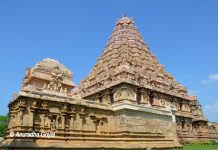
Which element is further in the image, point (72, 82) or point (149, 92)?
point (149, 92)

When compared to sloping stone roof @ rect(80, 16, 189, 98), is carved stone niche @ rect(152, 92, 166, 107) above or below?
below

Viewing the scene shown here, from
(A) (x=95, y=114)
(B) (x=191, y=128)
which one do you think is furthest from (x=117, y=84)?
(B) (x=191, y=128)

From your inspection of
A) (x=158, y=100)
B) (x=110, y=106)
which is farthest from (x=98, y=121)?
(x=158, y=100)

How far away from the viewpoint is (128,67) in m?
23.7

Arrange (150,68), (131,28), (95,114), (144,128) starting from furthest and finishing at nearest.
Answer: (131,28)
(150,68)
(144,128)
(95,114)

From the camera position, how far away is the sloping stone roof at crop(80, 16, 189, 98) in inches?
960

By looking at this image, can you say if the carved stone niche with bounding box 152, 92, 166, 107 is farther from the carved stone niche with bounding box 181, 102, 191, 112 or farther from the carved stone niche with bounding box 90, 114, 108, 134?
the carved stone niche with bounding box 90, 114, 108, 134

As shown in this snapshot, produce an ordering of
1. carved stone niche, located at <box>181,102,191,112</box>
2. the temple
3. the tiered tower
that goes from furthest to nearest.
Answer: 1. carved stone niche, located at <box>181,102,191,112</box>
2. the tiered tower
3. the temple

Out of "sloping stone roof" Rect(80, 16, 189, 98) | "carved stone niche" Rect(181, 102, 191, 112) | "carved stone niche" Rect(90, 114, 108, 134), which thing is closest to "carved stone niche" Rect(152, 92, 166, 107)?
"sloping stone roof" Rect(80, 16, 189, 98)

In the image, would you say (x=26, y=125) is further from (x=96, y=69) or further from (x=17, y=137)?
(x=96, y=69)

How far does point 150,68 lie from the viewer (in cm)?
2850

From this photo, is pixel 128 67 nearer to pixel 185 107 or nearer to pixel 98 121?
pixel 98 121

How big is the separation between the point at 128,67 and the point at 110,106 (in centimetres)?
548

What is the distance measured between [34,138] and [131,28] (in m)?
22.7
